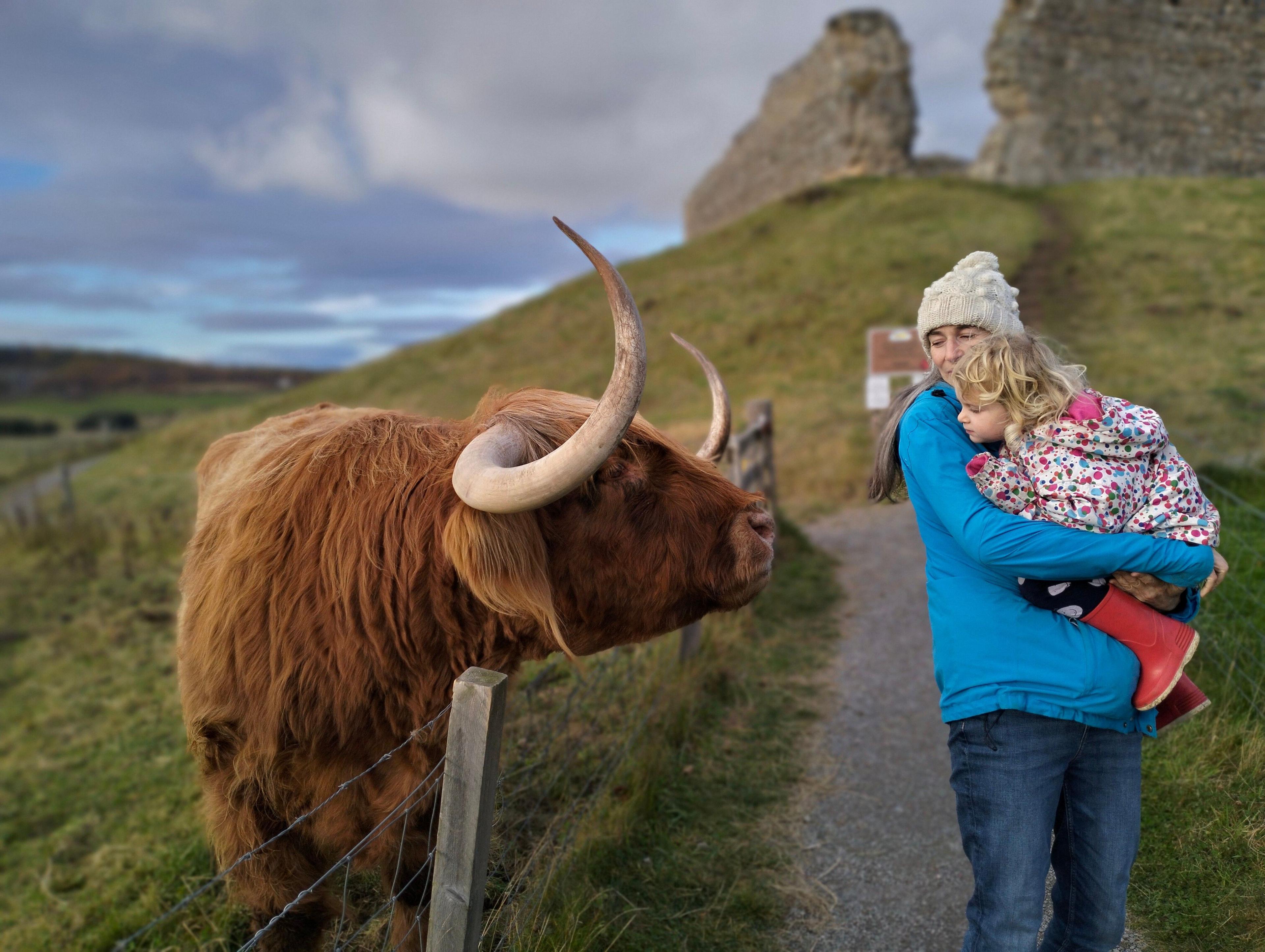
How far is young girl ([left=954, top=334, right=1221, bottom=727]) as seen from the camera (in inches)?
69.1

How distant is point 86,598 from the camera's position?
945 cm

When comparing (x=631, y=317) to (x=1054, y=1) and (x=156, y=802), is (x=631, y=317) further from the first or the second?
(x=1054, y=1)

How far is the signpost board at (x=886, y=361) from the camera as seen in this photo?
8344mm

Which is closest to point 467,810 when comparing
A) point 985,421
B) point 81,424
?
point 985,421

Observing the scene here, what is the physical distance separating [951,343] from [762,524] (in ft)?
2.46

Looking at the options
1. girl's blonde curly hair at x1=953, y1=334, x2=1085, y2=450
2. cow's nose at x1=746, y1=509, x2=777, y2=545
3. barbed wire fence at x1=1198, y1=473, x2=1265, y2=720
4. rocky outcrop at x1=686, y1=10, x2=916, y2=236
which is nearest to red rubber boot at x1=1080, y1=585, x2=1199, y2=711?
girl's blonde curly hair at x1=953, y1=334, x2=1085, y2=450

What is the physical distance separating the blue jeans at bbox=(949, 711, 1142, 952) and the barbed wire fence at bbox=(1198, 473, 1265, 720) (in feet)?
5.96

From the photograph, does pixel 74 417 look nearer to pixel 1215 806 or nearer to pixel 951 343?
pixel 951 343

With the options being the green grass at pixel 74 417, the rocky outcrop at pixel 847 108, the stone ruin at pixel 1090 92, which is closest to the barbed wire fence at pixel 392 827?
the stone ruin at pixel 1090 92

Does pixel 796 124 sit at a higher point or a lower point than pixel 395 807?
higher

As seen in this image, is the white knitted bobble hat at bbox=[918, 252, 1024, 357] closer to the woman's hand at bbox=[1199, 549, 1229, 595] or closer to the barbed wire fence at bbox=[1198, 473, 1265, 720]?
the woman's hand at bbox=[1199, 549, 1229, 595]

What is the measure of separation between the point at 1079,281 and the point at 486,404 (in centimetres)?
1742

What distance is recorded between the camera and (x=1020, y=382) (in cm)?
181

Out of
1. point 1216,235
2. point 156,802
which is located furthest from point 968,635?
point 1216,235
